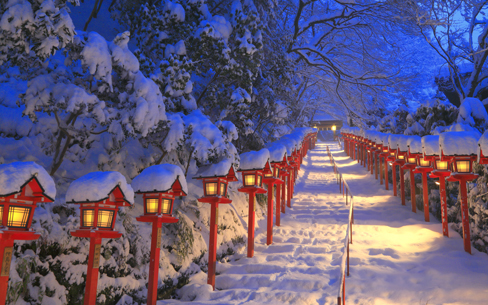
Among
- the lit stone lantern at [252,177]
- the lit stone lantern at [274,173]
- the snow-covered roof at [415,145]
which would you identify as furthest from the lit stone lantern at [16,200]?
the snow-covered roof at [415,145]

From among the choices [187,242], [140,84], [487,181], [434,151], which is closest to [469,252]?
[487,181]

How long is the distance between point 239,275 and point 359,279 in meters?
2.45

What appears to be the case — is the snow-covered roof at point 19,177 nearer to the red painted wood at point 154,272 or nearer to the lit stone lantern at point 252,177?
the red painted wood at point 154,272

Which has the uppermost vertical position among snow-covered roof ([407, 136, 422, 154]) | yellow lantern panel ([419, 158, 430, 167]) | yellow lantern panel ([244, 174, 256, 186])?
snow-covered roof ([407, 136, 422, 154])

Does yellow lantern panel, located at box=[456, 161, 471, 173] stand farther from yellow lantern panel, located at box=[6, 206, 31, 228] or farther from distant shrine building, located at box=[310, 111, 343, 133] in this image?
distant shrine building, located at box=[310, 111, 343, 133]

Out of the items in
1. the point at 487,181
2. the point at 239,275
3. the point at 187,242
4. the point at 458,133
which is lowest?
the point at 239,275

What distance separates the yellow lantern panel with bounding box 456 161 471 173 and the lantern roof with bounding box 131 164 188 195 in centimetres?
670

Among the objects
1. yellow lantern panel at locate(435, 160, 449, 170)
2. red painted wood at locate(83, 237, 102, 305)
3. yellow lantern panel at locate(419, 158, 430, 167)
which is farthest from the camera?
yellow lantern panel at locate(419, 158, 430, 167)

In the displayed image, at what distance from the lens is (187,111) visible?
7.76 meters

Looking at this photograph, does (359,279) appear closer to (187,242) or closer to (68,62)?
(187,242)

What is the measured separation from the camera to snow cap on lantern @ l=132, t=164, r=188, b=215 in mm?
5258

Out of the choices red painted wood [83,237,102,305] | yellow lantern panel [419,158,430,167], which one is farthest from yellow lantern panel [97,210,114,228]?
yellow lantern panel [419,158,430,167]

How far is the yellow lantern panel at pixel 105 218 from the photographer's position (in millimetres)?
4277

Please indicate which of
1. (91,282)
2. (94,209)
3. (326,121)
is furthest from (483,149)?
(326,121)
